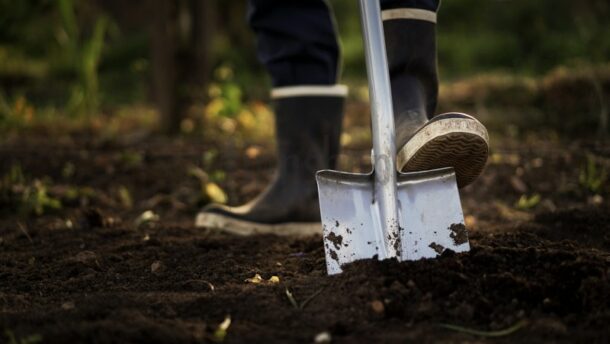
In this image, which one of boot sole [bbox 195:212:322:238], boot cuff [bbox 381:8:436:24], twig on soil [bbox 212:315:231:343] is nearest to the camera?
twig on soil [bbox 212:315:231:343]

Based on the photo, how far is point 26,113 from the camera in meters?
4.23

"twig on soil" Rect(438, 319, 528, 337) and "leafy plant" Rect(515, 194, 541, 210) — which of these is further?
"leafy plant" Rect(515, 194, 541, 210)

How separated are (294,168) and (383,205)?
0.77m

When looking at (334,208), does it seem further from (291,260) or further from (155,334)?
(155,334)

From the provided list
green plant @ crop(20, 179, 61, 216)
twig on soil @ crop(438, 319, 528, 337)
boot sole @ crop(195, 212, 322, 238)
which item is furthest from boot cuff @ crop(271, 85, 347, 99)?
twig on soil @ crop(438, 319, 528, 337)

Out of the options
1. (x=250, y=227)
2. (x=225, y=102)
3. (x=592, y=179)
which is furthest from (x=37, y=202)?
(x=592, y=179)

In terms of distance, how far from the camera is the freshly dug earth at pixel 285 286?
1184mm

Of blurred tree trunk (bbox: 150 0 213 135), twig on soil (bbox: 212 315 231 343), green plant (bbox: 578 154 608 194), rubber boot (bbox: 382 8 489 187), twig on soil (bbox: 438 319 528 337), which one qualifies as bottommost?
twig on soil (bbox: 438 319 528 337)

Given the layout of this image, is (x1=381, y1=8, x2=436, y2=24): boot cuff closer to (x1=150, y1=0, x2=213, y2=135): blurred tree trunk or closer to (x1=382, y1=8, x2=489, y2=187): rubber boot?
(x1=382, y1=8, x2=489, y2=187): rubber boot

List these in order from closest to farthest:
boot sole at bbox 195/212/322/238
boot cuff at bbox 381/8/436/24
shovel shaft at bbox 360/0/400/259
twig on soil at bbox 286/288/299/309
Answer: twig on soil at bbox 286/288/299/309, shovel shaft at bbox 360/0/400/259, boot cuff at bbox 381/8/436/24, boot sole at bbox 195/212/322/238

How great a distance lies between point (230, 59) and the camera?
340 inches

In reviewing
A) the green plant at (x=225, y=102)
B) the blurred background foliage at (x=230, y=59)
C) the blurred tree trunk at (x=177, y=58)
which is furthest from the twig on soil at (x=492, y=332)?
the blurred tree trunk at (x=177, y=58)

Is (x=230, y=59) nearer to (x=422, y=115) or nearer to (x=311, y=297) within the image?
(x=422, y=115)

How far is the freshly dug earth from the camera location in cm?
118
